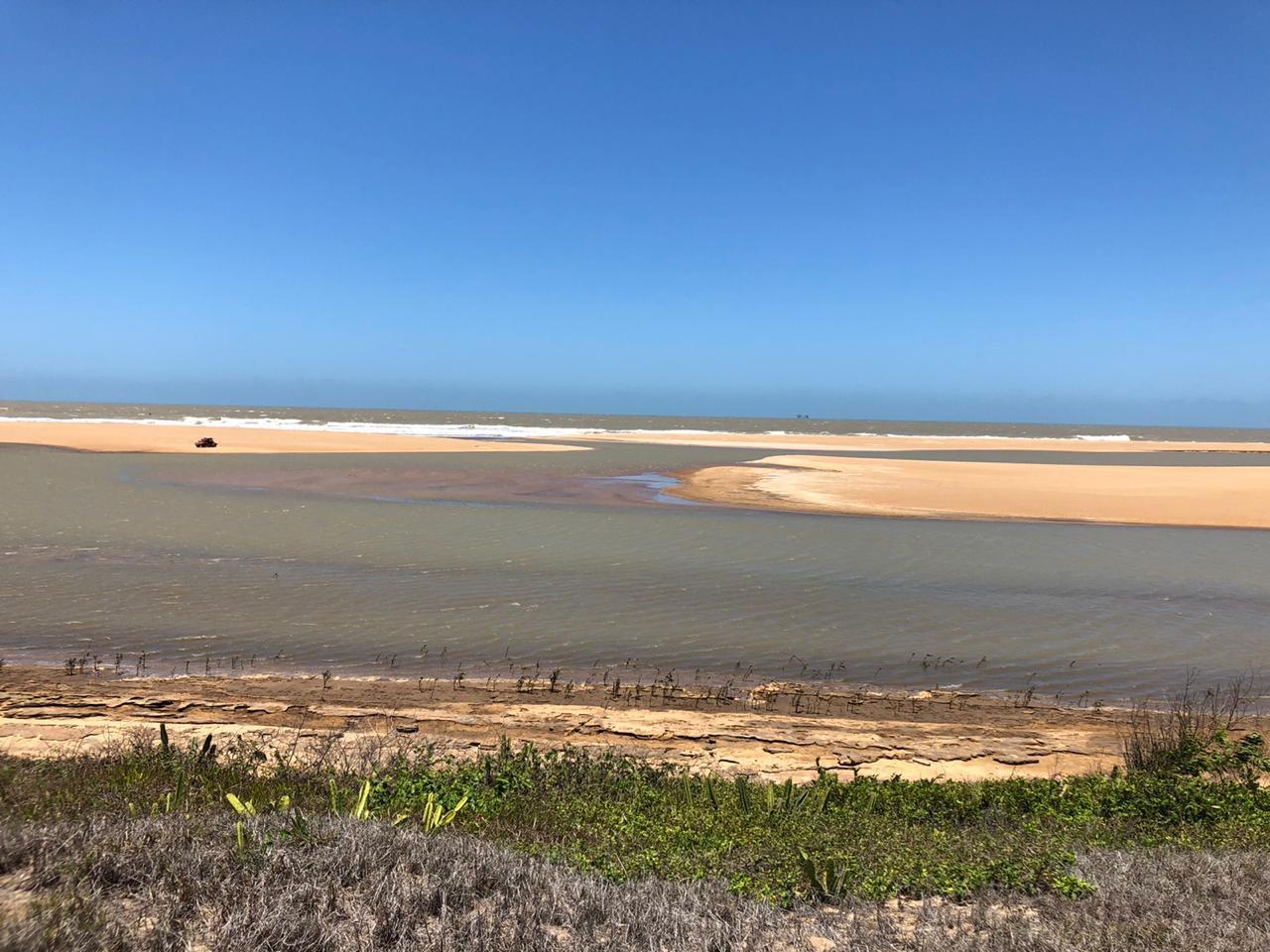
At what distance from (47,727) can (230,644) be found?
290cm

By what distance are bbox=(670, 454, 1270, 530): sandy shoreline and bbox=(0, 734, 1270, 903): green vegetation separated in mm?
16820

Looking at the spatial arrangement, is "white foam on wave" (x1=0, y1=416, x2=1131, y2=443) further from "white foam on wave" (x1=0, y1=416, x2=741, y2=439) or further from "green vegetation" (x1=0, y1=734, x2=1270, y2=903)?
"green vegetation" (x1=0, y1=734, x2=1270, y2=903)

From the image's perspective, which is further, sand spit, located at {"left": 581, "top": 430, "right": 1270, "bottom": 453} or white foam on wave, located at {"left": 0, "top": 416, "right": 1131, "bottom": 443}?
white foam on wave, located at {"left": 0, "top": 416, "right": 1131, "bottom": 443}

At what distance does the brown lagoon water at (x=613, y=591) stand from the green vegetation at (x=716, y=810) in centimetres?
297

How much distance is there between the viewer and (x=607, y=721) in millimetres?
7613

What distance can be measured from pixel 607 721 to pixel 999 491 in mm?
24042

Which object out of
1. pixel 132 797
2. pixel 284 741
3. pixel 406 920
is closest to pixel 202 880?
pixel 406 920

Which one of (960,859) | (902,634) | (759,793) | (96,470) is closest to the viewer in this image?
(960,859)

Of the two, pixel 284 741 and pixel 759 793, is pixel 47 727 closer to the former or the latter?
pixel 284 741

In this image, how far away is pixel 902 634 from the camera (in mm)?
10898

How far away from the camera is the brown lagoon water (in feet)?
31.6

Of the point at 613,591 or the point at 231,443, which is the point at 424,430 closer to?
the point at 231,443

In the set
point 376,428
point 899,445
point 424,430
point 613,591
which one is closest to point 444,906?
point 613,591

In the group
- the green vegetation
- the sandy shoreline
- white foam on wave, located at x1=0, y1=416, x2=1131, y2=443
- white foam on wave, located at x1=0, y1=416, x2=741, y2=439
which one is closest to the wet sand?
white foam on wave, located at x1=0, y1=416, x2=741, y2=439
